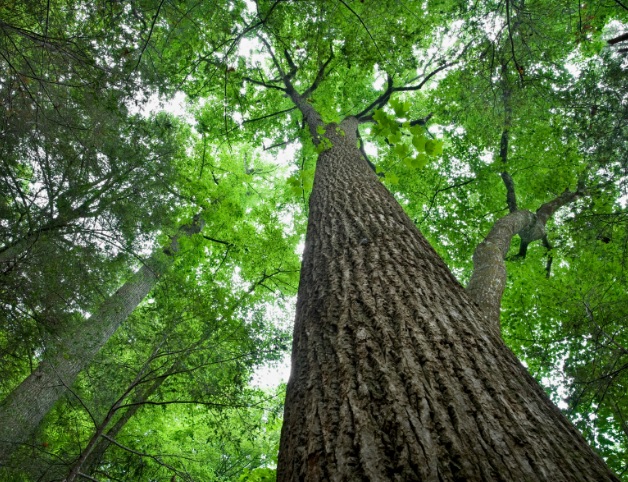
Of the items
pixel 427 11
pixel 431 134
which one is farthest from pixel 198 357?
pixel 431 134

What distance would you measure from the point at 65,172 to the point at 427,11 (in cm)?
817

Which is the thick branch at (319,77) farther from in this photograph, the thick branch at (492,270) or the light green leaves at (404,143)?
the light green leaves at (404,143)

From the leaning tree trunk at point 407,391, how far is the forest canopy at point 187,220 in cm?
41

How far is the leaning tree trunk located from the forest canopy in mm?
413

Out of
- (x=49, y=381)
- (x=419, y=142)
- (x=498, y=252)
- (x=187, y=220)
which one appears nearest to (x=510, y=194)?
(x=498, y=252)

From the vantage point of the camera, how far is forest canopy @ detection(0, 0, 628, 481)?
4090 mm

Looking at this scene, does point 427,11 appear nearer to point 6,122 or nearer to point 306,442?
point 6,122

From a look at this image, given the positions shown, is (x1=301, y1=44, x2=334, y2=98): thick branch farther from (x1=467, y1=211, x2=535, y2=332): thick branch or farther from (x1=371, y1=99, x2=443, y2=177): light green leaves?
(x1=371, y1=99, x2=443, y2=177): light green leaves

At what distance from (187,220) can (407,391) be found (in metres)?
8.51

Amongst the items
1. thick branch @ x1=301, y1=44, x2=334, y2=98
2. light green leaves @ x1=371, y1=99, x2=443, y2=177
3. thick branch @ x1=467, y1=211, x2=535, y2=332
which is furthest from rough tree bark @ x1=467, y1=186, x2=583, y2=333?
thick branch @ x1=301, y1=44, x2=334, y2=98

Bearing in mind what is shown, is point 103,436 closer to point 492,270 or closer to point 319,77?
point 492,270

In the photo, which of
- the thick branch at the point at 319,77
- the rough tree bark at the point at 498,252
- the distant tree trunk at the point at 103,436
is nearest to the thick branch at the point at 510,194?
the rough tree bark at the point at 498,252

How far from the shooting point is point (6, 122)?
418 centimetres

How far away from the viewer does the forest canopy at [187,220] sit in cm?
409
